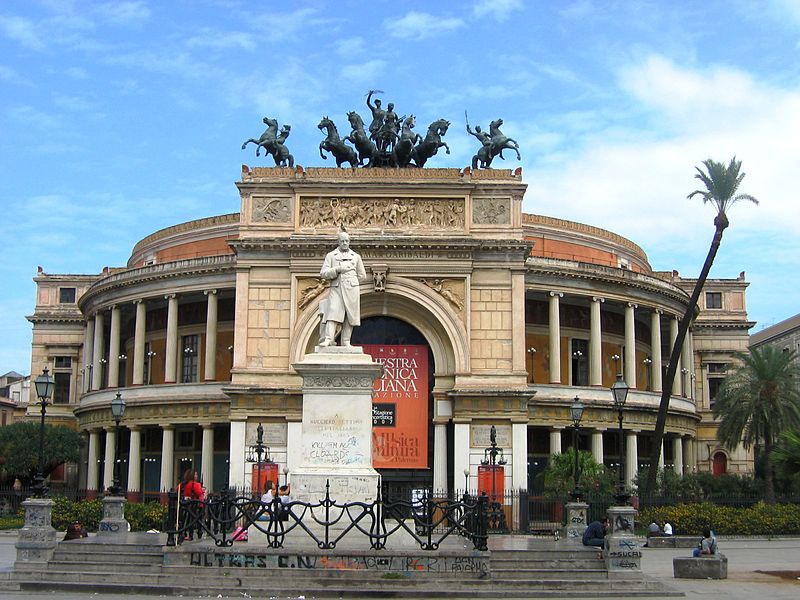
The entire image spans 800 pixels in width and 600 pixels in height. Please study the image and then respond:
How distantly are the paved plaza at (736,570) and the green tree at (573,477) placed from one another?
6.00 metres

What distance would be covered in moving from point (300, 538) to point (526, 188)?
32527 mm

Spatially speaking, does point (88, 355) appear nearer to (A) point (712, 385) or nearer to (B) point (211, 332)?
(B) point (211, 332)

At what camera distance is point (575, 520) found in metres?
35.2

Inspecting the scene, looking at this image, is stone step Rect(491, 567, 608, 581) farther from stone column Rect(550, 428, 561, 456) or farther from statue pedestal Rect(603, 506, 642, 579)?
stone column Rect(550, 428, 561, 456)

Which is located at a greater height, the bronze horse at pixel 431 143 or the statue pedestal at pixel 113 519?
the bronze horse at pixel 431 143

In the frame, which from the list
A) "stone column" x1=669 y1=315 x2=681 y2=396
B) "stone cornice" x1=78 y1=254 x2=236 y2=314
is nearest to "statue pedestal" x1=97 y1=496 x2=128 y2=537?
"stone cornice" x1=78 y1=254 x2=236 y2=314

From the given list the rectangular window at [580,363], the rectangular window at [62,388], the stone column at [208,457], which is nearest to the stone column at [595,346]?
the rectangular window at [580,363]

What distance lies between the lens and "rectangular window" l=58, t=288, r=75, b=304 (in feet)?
255

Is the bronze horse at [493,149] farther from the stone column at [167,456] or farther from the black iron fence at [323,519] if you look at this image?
the black iron fence at [323,519]

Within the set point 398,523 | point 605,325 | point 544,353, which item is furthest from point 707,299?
point 398,523

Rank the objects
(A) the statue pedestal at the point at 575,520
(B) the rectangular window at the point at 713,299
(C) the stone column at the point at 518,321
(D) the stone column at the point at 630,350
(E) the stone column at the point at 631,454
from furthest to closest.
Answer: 1. (B) the rectangular window at the point at 713,299
2. (D) the stone column at the point at 630,350
3. (E) the stone column at the point at 631,454
4. (C) the stone column at the point at 518,321
5. (A) the statue pedestal at the point at 575,520

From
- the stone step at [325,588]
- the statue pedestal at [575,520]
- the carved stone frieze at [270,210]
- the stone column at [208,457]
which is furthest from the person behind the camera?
the stone column at [208,457]

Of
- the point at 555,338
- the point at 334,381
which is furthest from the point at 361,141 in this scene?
the point at 334,381

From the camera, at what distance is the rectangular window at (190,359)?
62875 mm
